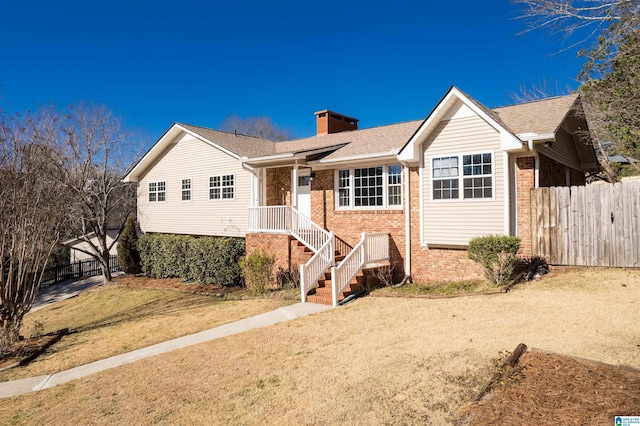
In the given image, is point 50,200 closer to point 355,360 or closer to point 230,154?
point 230,154

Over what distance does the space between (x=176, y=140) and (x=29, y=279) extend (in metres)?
9.80

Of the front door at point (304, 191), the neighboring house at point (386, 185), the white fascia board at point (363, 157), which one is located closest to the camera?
the neighboring house at point (386, 185)

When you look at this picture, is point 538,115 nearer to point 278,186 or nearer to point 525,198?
point 525,198

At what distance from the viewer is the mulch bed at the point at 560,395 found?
397 cm

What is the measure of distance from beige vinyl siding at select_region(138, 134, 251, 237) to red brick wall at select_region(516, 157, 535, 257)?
1023 centimetres

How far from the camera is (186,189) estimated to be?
1958cm

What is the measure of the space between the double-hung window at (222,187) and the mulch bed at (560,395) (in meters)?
14.2

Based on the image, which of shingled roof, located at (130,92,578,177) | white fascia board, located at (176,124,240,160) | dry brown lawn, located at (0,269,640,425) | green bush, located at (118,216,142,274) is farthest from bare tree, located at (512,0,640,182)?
green bush, located at (118,216,142,274)

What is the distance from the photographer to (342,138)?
58.6 feet

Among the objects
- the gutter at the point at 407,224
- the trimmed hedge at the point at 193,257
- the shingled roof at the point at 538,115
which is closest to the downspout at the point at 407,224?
the gutter at the point at 407,224

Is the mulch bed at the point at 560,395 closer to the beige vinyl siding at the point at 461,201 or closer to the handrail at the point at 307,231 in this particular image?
the beige vinyl siding at the point at 461,201

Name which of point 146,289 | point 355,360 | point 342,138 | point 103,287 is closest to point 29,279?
point 146,289

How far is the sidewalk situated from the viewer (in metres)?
7.48

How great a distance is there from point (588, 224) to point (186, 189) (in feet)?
53.5
